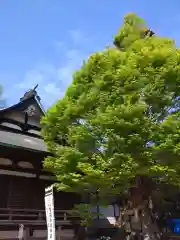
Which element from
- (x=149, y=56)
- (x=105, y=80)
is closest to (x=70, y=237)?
(x=105, y=80)

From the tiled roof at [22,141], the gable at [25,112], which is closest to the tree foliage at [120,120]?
the tiled roof at [22,141]

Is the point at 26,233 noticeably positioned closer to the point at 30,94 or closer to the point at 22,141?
the point at 22,141

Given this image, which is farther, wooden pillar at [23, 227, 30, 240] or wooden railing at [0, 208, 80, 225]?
wooden pillar at [23, 227, 30, 240]

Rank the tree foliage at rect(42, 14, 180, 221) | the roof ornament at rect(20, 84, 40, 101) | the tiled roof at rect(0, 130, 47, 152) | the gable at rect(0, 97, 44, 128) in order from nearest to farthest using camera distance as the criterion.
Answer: the tree foliage at rect(42, 14, 180, 221), the tiled roof at rect(0, 130, 47, 152), the gable at rect(0, 97, 44, 128), the roof ornament at rect(20, 84, 40, 101)

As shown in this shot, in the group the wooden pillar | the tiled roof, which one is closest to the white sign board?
the wooden pillar

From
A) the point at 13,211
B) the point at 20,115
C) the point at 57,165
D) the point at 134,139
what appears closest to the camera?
the point at 134,139

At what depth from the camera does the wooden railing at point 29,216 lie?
1262 centimetres

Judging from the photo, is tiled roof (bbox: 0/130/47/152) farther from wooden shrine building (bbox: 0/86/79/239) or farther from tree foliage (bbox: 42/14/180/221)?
tree foliage (bbox: 42/14/180/221)

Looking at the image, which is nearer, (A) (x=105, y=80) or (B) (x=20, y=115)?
(A) (x=105, y=80)

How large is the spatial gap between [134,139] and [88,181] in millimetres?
2664

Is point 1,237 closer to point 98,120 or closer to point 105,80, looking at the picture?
point 98,120

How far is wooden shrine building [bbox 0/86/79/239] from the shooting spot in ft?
42.6

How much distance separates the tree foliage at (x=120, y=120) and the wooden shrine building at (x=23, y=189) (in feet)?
7.02

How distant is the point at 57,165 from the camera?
12.2m
